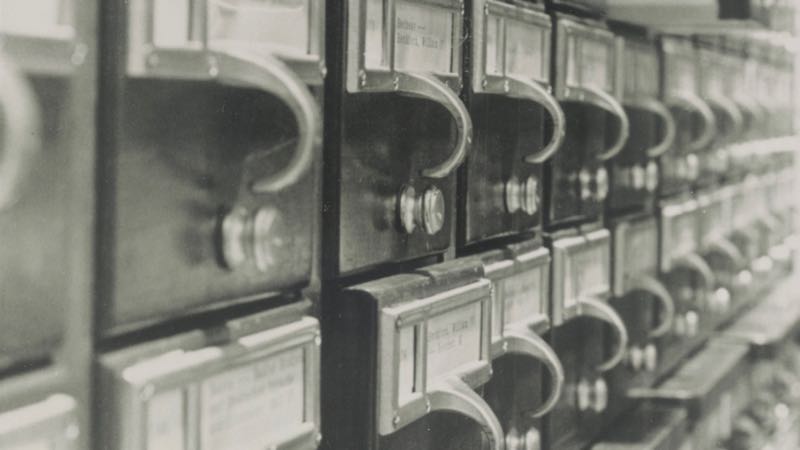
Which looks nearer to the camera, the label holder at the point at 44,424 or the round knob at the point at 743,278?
the label holder at the point at 44,424

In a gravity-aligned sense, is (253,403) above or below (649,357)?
above

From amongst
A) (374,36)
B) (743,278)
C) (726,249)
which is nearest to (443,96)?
(374,36)

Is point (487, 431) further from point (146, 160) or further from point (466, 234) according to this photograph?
point (146, 160)

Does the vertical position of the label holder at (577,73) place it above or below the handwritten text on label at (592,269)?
above

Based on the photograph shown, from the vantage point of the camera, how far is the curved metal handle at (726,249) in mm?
2035

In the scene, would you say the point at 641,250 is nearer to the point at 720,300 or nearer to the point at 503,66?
the point at 720,300

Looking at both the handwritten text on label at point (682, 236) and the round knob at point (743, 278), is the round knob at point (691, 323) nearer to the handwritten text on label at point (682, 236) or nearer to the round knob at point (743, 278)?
the handwritten text on label at point (682, 236)

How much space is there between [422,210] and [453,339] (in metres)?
0.13

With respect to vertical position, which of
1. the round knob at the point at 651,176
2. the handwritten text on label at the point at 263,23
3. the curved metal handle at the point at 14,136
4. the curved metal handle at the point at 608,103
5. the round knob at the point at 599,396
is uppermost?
the handwritten text on label at the point at 263,23

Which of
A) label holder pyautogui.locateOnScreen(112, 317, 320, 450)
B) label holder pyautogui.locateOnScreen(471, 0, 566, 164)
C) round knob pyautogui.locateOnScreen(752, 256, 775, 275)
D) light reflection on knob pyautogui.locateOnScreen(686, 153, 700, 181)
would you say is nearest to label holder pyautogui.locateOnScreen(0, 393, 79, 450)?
label holder pyautogui.locateOnScreen(112, 317, 320, 450)

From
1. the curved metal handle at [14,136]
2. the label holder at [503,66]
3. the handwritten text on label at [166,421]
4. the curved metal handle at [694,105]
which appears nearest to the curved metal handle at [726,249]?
the curved metal handle at [694,105]

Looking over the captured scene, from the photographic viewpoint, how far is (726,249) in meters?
2.07

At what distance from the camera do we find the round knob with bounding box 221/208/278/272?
62cm

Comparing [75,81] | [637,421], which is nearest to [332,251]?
[75,81]
